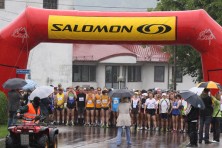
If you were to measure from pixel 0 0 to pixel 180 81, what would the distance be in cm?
2179

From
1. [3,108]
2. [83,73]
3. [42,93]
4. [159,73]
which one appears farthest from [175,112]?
[159,73]

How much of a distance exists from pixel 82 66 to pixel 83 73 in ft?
2.27

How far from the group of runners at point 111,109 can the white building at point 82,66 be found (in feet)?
66.1

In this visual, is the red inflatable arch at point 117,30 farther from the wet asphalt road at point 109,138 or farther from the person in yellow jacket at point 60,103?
the person in yellow jacket at point 60,103

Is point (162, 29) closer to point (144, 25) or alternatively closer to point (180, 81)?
point (144, 25)

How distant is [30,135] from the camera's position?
1555 centimetres

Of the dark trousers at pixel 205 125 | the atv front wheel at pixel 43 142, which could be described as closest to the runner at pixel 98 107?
the dark trousers at pixel 205 125

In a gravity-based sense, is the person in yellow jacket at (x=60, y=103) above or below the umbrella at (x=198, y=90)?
below

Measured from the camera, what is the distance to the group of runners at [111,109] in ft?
86.8

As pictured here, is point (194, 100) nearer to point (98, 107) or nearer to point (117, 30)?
point (117, 30)

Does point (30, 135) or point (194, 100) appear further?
point (194, 100)

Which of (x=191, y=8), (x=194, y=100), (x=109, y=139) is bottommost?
(x=109, y=139)

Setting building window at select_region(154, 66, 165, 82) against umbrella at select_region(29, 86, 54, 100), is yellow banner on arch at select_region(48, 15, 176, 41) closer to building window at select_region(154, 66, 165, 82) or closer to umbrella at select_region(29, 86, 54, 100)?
umbrella at select_region(29, 86, 54, 100)

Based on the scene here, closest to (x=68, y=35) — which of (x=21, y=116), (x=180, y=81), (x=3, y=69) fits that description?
(x=3, y=69)
